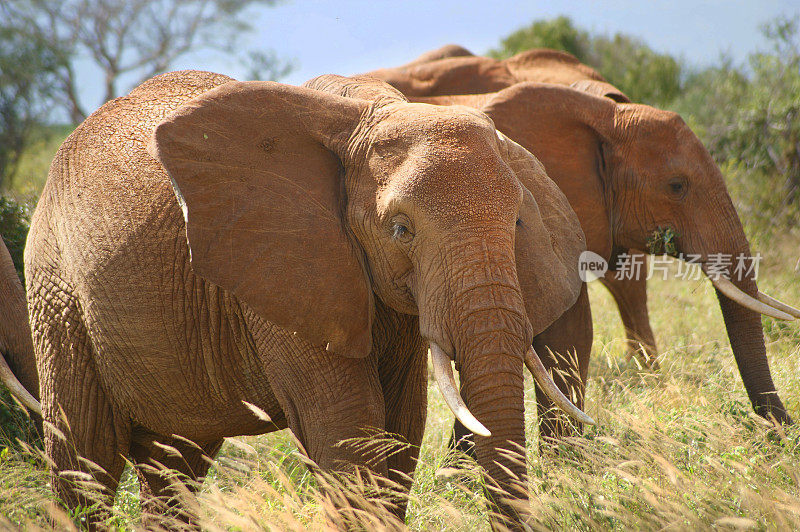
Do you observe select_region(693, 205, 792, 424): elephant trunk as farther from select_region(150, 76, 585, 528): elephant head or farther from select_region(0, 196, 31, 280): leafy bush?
select_region(0, 196, 31, 280): leafy bush

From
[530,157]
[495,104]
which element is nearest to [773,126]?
[495,104]

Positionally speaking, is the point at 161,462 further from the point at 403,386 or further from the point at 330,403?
the point at 330,403

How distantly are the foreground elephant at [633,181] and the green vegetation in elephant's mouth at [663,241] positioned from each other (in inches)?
1.0

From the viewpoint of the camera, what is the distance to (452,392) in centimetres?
270

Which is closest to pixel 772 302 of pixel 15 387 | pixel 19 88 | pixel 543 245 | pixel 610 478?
pixel 610 478

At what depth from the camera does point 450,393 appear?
2697 millimetres

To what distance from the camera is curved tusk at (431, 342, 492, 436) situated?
8.34 feet

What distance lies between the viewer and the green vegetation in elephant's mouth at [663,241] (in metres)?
5.45

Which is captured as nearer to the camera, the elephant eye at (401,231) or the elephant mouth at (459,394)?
the elephant mouth at (459,394)

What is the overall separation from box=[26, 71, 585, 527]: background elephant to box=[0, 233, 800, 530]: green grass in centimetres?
24

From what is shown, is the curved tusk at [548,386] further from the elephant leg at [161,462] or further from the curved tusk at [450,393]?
the elephant leg at [161,462]

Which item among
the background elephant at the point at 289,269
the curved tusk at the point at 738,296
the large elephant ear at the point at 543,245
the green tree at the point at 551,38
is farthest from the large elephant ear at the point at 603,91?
the green tree at the point at 551,38

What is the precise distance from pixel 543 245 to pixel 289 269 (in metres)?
0.91

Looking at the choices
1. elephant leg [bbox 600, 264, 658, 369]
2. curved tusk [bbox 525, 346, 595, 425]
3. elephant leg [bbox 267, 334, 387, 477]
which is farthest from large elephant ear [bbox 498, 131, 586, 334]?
elephant leg [bbox 600, 264, 658, 369]
